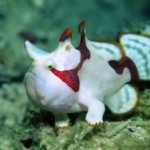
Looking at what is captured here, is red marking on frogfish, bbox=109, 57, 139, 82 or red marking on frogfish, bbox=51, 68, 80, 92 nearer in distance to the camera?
red marking on frogfish, bbox=51, 68, 80, 92

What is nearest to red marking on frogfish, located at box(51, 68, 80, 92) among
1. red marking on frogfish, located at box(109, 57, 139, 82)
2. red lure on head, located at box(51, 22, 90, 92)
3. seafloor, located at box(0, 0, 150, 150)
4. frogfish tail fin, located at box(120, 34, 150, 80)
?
red lure on head, located at box(51, 22, 90, 92)

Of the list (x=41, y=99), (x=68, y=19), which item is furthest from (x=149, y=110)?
(x=68, y=19)

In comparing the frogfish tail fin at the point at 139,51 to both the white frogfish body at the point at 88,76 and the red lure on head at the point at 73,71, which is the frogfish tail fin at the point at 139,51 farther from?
the red lure on head at the point at 73,71

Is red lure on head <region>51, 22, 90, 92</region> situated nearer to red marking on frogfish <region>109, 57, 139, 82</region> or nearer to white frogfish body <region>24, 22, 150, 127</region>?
white frogfish body <region>24, 22, 150, 127</region>

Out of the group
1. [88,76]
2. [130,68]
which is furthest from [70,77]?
[130,68]

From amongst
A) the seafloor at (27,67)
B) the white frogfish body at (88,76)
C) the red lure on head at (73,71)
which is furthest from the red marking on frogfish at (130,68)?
the red lure on head at (73,71)

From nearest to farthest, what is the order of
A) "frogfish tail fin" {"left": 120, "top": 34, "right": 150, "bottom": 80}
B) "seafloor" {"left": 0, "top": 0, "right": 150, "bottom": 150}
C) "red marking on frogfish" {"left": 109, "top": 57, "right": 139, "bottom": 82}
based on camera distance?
"seafloor" {"left": 0, "top": 0, "right": 150, "bottom": 150} → "red marking on frogfish" {"left": 109, "top": 57, "right": 139, "bottom": 82} → "frogfish tail fin" {"left": 120, "top": 34, "right": 150, "bottom": 80}

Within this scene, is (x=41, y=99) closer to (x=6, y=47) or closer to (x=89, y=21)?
(x=6, y=47)
